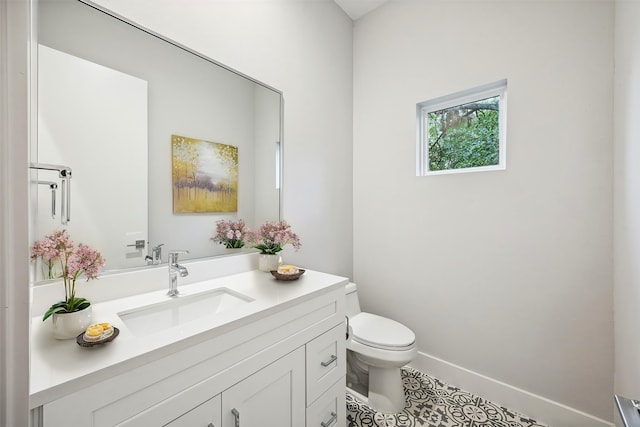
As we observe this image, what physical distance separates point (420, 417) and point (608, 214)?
150 centimetres

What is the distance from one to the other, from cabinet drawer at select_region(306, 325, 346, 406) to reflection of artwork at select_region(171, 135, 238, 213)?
829 millimetres

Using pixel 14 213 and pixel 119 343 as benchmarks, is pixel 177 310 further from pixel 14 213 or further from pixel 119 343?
pixel 14 213

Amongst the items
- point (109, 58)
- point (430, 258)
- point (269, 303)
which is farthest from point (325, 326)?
point (109, 58)

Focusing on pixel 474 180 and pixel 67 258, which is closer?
pixel 67 258

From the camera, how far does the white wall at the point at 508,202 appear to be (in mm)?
1381

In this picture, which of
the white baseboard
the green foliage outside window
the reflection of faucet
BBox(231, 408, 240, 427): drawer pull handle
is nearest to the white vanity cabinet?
BBox(231, 408, 240, 427): drawer pull handle

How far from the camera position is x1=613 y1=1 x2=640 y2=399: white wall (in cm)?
105

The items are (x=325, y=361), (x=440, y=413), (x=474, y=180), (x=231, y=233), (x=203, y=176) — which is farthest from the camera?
(x=474, y=180)

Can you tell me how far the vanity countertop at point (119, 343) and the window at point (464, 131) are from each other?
1.41 metres

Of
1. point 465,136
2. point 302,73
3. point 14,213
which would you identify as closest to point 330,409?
point 14,213

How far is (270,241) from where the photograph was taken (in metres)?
1.50

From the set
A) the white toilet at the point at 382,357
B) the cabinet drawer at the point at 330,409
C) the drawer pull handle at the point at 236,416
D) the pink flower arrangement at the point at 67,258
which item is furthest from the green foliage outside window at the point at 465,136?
the pink flower arrangement at the point at 67,258

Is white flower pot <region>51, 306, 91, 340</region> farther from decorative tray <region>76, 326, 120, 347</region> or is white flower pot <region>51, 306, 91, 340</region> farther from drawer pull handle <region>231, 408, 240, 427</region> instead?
drawer pull handle <region>231, 408, 240, 427</region>

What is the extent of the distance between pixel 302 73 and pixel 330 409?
1995 millimetres
